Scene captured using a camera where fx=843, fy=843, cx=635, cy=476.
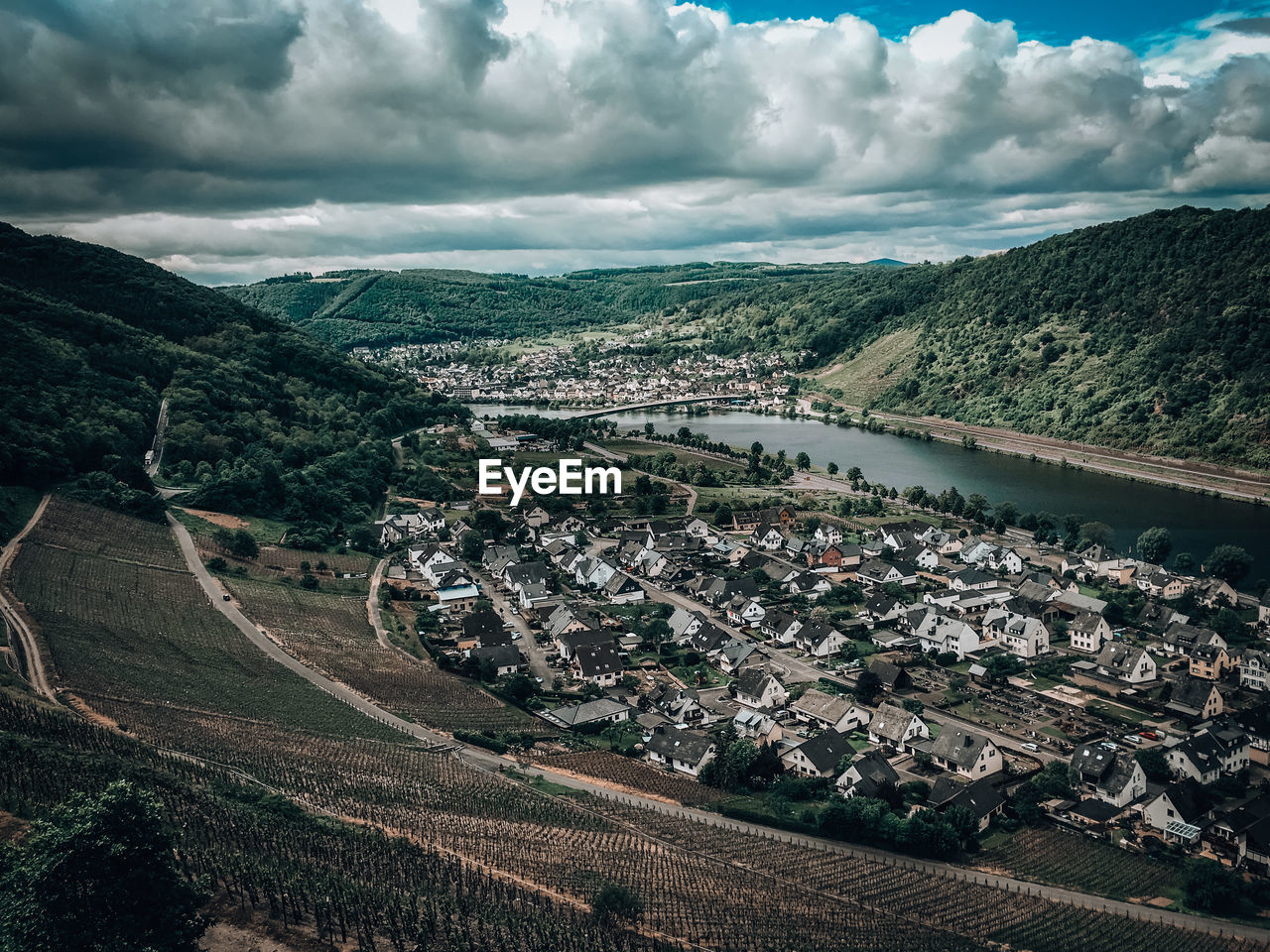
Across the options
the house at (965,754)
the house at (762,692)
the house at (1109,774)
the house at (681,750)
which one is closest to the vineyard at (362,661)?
the house at (681,750)

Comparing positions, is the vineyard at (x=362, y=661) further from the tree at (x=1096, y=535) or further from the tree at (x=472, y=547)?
the tree at (x=1096, y=535)

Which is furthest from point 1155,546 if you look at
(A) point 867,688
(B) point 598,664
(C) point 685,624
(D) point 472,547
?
(D) point 472,547

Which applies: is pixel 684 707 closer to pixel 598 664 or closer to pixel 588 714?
pixel 588 714

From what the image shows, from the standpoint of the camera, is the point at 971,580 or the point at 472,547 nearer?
the point at 971,580

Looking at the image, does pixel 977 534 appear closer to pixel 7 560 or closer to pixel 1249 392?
pixel 1249 392

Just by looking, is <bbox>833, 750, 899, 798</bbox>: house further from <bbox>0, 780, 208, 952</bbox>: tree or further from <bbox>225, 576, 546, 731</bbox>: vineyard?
<bbox>0, 780, 208, 952</bbox>: tree
